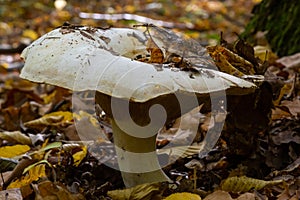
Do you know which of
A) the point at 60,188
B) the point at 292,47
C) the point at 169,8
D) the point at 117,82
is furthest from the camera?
the point at 169,8

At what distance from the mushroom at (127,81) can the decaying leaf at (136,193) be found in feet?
0.30

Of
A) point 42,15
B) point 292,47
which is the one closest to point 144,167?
point 292,47

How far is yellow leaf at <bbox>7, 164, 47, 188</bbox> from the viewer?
2.01 metres

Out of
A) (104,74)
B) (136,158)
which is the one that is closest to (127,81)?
(104,74)

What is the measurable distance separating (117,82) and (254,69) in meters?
0.81

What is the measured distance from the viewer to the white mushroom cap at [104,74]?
139cm

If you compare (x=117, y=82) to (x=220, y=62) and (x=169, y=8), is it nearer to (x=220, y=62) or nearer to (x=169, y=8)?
(x=220, y=62)

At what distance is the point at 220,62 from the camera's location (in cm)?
180

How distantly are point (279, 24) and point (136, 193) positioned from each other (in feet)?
7.17

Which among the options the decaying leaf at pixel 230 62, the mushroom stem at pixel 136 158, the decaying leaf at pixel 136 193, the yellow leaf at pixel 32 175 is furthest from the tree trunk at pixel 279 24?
the yellow leaf at pixel 32 175

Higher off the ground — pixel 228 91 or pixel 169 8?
pixel 169 8

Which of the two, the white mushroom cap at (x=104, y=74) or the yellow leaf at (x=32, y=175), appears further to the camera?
the yellow leaf at (x=32, y=175)

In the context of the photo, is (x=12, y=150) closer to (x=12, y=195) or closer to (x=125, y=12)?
(x=12, y=195)

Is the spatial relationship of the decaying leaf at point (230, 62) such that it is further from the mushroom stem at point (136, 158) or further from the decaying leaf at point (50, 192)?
the decaying leaf at point (50, 192)
